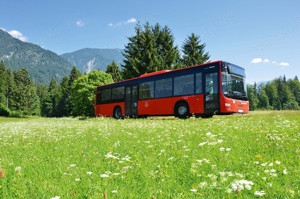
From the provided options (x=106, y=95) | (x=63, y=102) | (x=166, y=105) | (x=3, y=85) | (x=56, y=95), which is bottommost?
(x=166, y=105)

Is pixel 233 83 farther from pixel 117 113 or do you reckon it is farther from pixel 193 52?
pixel 193 52

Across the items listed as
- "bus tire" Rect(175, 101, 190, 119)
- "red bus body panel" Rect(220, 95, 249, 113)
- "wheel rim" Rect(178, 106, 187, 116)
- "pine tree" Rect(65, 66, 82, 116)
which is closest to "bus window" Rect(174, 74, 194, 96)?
"bus tire" Rect(175, 101, 190, 119)

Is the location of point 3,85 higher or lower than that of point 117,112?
higher

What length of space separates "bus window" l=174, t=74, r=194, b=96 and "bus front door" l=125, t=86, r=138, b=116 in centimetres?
586

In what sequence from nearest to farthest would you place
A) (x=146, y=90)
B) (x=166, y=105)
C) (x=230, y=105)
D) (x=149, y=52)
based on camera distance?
(x=230, y=105), (x=166, y=105), (x=146, y=90), (x=149, y=52)

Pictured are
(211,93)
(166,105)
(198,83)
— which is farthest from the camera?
(166,105)

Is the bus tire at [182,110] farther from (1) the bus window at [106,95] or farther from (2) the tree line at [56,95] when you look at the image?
(2) the tree line at [56,95]

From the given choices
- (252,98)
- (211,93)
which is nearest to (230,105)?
(211,93)

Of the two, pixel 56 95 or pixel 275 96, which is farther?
pixel 275 96

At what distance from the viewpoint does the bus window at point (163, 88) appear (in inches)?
953

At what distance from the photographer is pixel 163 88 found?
81.6ft

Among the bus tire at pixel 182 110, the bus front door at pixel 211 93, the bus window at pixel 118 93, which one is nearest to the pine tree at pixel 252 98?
the bus window at pixel 118 93

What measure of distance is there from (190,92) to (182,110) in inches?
65.0

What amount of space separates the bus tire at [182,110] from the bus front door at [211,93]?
5.96ft
